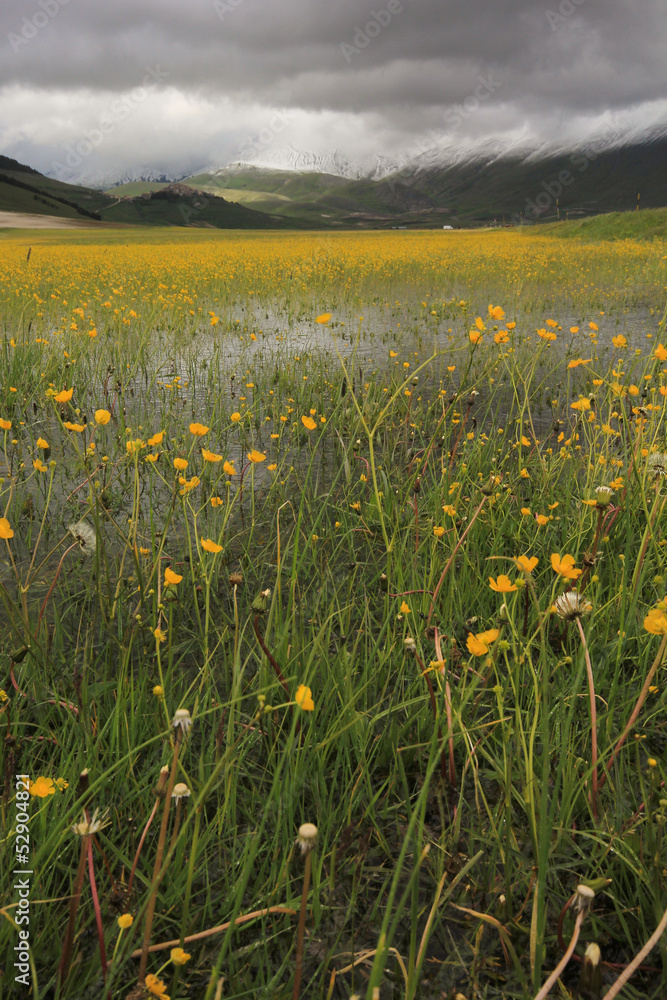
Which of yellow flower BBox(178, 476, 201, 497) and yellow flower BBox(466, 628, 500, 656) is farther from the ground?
yellow flower BBox(178, 476, 201, 497)

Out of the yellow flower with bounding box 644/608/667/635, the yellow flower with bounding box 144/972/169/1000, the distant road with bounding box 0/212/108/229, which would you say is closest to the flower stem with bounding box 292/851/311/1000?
the yellow flower with bounding box 144/972/169/1000

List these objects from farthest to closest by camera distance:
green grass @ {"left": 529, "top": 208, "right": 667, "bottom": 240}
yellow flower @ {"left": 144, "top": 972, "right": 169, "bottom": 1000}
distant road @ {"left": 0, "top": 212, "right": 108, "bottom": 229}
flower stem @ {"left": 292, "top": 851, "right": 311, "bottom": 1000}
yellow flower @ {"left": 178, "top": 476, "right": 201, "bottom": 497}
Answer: distant road @ {"left": 0, "top": 212, "right": 108, "bottom": 229} < green grass @ {"left": 529, "top": 208, "right": 667, "bottom": 240} < yellow flower @ {"left": 178, "top": 476, "right": 201, "bottom": 497} < yellow flower @ {"left": 144, "top": 972, "right": 169, "bottom": 1000} < flower stem @ {"left": 292, "top": 851, "right": 311, "bottom": 1000}

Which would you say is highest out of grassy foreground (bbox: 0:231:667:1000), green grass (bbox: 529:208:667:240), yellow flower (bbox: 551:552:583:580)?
green grass (bbox: 529:208:667:240)

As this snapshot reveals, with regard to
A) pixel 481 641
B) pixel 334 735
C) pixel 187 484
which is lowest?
pixel 334 735

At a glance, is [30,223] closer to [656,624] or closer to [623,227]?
[623,227]

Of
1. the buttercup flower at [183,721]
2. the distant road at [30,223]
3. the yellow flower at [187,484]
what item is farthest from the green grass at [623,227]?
the distant road at [30,223]

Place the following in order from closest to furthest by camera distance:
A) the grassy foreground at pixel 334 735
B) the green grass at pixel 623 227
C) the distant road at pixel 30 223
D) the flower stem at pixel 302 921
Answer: the flower stem at pixel 302 921 → the grassy foreground at pixel 334 735 → the green grass at pixel 623 227 → the distant road at pixel 30 223

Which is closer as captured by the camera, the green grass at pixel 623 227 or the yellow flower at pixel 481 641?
the yellow flower at pixel 481 641

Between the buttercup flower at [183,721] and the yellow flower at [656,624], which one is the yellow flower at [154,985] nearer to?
the buttercup flower at [183,721]

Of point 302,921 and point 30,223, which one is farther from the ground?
point 30,223

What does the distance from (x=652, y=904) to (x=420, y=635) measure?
2.76 feet

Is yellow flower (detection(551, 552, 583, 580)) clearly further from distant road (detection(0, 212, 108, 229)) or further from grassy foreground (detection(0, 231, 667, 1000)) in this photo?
distant road (detection(0, 212, 108, 229))

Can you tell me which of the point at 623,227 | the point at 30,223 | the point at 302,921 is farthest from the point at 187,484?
the point at 30,223

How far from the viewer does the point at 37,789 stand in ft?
3.19
